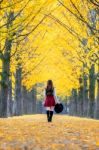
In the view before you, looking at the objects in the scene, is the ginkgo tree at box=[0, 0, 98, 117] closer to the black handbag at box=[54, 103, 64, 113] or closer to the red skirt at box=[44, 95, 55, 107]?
the red skirt at box=[44, 95, 55, 107]

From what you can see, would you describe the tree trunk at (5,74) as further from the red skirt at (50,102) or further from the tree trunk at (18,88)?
the tree trunk at (18,88)

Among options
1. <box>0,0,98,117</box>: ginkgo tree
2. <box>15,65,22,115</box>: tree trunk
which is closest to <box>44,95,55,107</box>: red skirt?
<box>0,0,98,117</box>: ginkgo tree

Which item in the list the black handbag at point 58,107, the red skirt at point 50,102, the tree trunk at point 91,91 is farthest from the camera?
the tree trunk at point 91,91

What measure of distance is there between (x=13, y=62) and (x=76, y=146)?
20.6 meters

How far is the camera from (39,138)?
11000 mm

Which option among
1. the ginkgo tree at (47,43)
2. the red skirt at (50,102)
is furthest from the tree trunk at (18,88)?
the red skirt at (50,102)

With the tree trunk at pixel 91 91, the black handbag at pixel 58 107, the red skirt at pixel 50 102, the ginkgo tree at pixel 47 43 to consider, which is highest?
the ginkgo tree at pixel 47 43

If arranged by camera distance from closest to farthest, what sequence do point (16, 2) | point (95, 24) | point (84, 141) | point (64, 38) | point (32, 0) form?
point (84, 141) < point (16, 2) < point (32, 0) < point (95, 24) < point (64, 38)

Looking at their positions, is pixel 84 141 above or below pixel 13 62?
below

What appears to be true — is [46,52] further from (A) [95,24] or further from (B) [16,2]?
(B) [16,2]

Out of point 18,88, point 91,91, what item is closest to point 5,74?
point 91,91

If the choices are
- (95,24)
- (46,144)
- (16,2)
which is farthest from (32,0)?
(46,144)

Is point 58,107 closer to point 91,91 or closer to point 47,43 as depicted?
point 91,91

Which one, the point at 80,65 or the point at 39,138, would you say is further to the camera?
the point at 80,65
